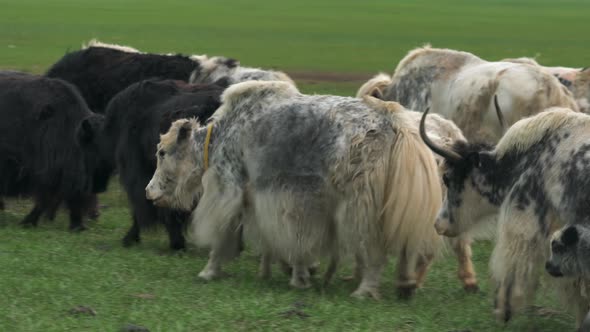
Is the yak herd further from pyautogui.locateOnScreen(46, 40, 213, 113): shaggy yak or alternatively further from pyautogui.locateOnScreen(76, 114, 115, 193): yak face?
pyautogui.locateOnScreen(46, 40, 213, 113): shaggy yak

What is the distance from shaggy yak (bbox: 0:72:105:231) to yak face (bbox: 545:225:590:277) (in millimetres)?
4173

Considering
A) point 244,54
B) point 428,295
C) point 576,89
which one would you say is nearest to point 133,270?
point 428,295

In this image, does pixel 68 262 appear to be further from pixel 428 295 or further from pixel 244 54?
pixel 244 54

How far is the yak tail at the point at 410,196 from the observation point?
A: 598cm

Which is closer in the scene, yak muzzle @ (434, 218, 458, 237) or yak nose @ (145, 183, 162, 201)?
yak muzzle @ (434, 218, 458, 237)

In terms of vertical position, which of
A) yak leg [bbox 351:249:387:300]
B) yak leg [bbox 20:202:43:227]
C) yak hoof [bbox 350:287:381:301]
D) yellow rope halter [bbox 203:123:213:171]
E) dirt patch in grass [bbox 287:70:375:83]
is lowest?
dirt patch in grass [bbox 287:70:375:83]

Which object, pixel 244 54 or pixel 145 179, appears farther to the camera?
pixel 244 54

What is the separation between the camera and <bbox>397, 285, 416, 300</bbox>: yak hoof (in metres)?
6.12

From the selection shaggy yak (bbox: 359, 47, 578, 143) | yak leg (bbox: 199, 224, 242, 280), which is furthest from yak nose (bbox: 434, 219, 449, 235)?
shaggy yak (bbox: 359, 47, 578, 143)

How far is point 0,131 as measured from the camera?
839cm

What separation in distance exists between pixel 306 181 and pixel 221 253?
76 cm

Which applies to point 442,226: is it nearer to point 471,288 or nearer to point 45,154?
point 471,288

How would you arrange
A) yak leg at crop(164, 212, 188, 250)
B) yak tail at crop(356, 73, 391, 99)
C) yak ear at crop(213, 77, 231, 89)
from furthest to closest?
yak tail at crop(356, 73, 391, 99) → yak ear at crop(213, 77, 231, 89) → yak leg at crop(164, 212, 188, 250)

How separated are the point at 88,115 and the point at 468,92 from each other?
2759 mm
